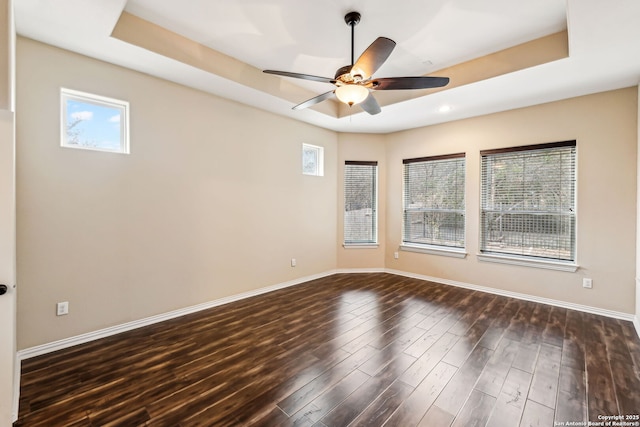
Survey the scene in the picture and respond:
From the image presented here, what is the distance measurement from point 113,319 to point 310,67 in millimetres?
3533

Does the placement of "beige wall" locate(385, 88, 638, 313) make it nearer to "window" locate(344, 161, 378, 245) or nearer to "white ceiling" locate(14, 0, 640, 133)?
"white ceiling" locate(14, 0, 640, 133)

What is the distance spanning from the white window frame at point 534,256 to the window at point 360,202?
1.84 metres

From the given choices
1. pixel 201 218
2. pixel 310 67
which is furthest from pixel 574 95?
pixel 201 218

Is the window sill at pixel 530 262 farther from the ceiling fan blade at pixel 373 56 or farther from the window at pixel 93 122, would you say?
the window at pixel 93 122

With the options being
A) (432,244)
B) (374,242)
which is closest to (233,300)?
(374,242)

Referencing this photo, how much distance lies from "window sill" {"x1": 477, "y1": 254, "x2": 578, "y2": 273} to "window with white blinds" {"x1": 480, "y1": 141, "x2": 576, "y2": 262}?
110 millimetres

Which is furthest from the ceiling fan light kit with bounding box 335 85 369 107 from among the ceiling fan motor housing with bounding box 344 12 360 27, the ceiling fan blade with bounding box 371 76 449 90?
the ceiling fan motor housing with bounding box 344 12 360 27

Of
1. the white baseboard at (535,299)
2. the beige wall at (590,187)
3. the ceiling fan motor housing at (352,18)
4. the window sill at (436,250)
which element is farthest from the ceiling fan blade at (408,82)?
the white baseboard at (535,299)

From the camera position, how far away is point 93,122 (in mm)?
2859

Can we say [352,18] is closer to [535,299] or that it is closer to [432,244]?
[432,244]

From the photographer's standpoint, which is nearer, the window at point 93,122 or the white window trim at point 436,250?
the window at point 93,122

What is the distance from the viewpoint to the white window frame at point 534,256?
12.3 feet

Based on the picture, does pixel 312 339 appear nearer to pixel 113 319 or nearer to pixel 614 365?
pixel 113 319

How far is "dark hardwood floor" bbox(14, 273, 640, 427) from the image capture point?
1.83m
